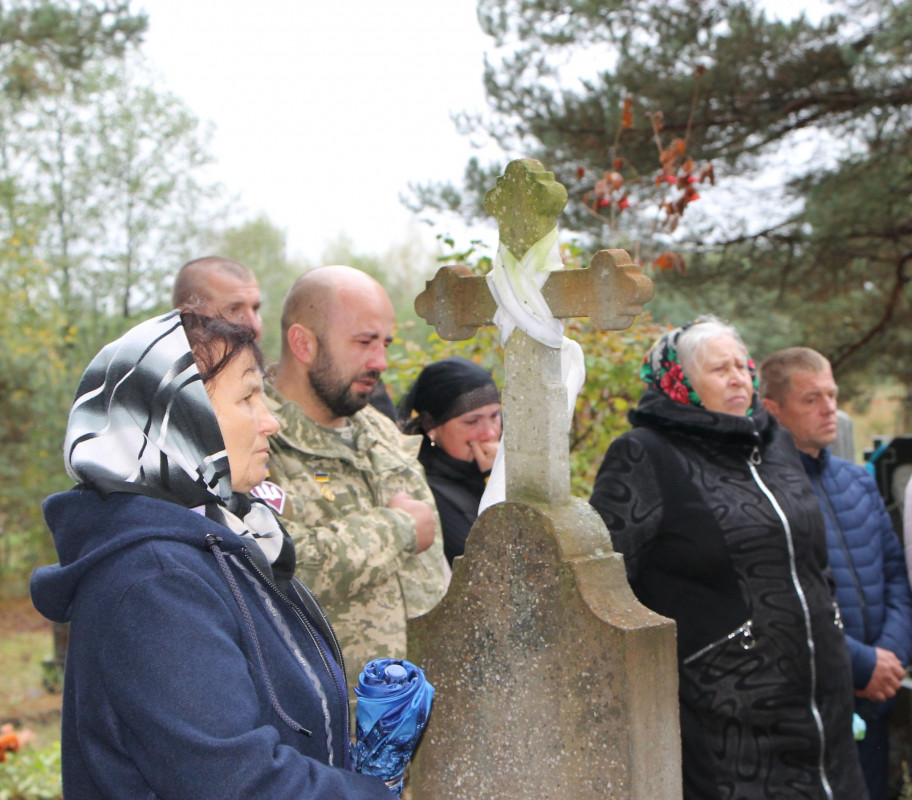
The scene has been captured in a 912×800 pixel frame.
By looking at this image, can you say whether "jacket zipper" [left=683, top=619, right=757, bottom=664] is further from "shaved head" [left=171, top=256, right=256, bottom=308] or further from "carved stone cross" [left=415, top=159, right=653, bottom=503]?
"shaved head" [left=171, top=256, right=256, bottom=308]

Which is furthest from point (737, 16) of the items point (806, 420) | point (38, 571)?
point (38, 571)

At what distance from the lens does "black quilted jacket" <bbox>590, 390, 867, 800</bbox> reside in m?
2.73

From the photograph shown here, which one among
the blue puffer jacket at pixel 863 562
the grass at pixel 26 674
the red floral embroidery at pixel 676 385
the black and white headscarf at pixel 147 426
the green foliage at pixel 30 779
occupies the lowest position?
the grass at pixel 26 674

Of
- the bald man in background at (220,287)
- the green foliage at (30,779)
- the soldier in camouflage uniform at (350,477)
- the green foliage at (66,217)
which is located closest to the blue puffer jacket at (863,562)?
the soldier in camouflage uniform at (350,477)

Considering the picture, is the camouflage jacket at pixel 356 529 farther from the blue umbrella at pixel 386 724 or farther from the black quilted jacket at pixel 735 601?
the blue umbrella at pixel 386 724

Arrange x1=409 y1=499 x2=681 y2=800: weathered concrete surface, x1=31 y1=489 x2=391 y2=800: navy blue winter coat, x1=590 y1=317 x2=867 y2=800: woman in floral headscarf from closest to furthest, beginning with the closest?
x1=31 y1=489 x2=391 y2=800: navy blue winter coat
x1=409 y1=499 x2=681 y2=800: weathered concrete surface
x1=590 y1=317 x2=867 y2=800: woman in floral headscarf

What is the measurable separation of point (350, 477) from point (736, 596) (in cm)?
117

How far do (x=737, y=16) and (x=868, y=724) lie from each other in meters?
6.61

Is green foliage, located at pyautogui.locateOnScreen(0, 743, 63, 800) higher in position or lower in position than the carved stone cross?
lower

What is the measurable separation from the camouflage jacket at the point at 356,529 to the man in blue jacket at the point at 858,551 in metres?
1.70

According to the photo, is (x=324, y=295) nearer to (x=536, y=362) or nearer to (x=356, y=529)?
(x=356, y=529)

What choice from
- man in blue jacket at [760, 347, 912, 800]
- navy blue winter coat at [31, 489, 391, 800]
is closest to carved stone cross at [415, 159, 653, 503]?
navy blue winter coat at [31, 489, 391, 800]

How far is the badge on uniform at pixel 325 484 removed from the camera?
273 cm

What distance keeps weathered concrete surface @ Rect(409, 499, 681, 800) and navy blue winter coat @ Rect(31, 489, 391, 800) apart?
532mm
